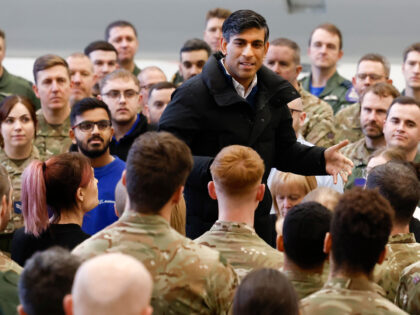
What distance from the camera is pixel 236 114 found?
3553mm

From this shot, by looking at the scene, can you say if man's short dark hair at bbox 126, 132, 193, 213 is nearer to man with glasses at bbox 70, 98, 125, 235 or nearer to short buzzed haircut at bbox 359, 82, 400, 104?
man with glasses at bbox 70, 98, 125, 235

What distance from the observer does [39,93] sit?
18.6ft

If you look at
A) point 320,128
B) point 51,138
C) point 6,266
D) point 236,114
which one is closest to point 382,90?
point 320,128

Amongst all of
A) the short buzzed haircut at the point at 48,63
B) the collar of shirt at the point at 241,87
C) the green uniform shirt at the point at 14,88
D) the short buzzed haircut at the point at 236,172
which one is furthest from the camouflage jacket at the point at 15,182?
the short buzzed haircut at the point at 236,172

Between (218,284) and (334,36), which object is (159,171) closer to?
(218,284)

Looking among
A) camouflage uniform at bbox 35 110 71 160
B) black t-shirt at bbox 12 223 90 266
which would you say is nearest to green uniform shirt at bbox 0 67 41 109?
camouflage uniform at bbox 35 110 71 160

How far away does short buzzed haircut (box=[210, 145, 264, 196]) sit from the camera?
115 inches

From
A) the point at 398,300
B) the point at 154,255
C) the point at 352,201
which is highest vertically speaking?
the point at 352,201

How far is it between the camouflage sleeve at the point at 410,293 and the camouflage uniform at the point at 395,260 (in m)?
0.15

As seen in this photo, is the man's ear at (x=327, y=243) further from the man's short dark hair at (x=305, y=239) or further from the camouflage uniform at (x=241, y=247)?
the camouflage uniform at (x=241, y=247)

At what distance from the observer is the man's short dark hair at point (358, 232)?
236 centimetres

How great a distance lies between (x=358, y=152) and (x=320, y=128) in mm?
366

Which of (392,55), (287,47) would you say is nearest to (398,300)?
(287,47)

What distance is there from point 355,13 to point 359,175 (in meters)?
5.08
